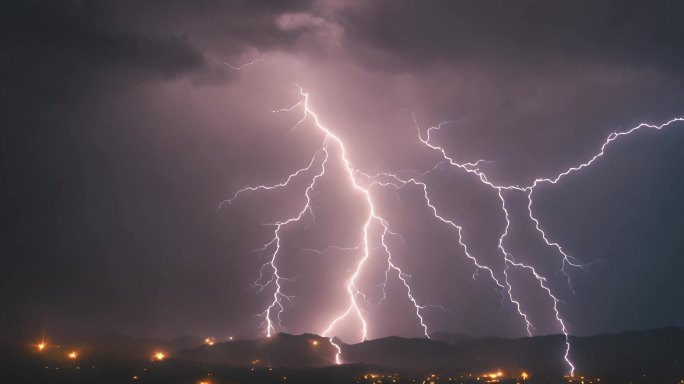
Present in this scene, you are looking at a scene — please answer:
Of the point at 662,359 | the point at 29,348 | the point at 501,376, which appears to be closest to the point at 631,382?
the point at 501,376

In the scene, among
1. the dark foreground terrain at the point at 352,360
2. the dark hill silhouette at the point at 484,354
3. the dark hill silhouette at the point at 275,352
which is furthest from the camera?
the dark hill silhouette at the point at 484,354

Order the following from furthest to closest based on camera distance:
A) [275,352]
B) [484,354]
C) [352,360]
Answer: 1. [484,354]
2. [352,360]
3. [275,352]

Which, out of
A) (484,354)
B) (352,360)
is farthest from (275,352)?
(484,354)

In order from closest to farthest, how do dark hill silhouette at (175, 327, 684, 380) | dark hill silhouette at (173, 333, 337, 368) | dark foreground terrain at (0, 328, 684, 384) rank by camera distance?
dark foreground terrain at (0, 328, 684, 384), dark hill silhouette at (173, 333, 337, 368), dark hill silhouette at (175, 327, 684, 380)

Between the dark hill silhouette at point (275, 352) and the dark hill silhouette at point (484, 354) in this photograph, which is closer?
the dark hill silhouette at point (275, 352)

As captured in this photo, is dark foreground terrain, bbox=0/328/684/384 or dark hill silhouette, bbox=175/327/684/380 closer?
dark foreground terrain, bbox=0/328/684/384

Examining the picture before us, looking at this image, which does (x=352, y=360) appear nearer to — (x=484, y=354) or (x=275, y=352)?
(x=275, y=352)

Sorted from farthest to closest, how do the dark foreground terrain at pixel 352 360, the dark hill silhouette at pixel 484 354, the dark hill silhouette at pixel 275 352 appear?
the dark hill silhouette at pixel 484 354, the dark hill silhouette at pixel 275 352, the dark foreground terrain at pixel 352 360

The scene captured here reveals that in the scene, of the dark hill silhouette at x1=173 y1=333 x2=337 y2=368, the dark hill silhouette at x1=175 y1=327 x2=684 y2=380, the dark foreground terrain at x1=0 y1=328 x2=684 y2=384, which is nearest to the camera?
the dark foreground terrain at x1=0 y1=328 x2=684 y2=384
